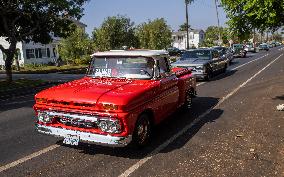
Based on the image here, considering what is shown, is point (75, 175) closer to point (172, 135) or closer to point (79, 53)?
point (172, 135)

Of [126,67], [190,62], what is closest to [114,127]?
[126,67]

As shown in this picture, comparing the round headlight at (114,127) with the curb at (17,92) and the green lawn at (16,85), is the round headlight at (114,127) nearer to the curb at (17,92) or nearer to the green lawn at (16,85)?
the curb at (17,92)

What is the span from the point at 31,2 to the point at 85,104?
16863 mm

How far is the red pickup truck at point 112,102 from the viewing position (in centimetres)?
611

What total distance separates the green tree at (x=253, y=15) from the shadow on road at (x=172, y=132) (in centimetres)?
285

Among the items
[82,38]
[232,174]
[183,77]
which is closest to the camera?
[232,174]

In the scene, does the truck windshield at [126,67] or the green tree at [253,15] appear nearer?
the truck windshield at [126,67]

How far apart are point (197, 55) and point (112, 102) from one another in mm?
14765

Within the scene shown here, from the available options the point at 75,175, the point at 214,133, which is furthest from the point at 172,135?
the point at 75,175

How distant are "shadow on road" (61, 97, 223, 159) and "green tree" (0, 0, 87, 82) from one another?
44.2 feet

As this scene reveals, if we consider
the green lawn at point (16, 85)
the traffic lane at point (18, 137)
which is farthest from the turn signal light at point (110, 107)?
the green lawn at point (16, 85)

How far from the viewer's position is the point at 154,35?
57.7 m

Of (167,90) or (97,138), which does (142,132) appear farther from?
(167,90)

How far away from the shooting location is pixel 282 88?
14.7m
